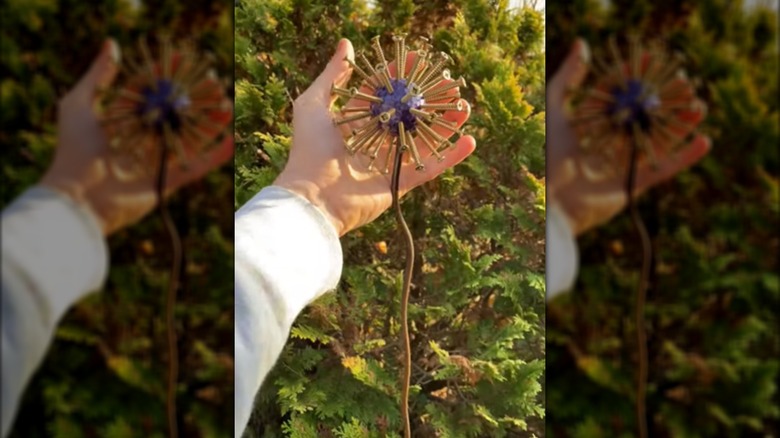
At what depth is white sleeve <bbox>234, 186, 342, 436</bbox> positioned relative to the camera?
0.89 m

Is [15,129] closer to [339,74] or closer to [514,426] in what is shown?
[339,74]

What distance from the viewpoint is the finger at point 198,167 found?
1.63 feet

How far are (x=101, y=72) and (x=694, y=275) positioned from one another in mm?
391

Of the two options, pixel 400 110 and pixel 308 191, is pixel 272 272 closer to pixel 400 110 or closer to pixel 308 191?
pixel 308 191

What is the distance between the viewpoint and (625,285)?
487 mm

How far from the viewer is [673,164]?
49cm

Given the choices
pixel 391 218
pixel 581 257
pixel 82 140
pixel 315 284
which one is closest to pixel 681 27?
pixel 581 257

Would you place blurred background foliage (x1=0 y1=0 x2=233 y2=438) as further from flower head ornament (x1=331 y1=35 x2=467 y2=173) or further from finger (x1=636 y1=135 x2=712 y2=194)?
flower head ornament (x1=331 y1=35 x2=467 y2=173)

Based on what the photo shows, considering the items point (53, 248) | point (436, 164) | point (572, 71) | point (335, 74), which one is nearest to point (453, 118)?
point (436, 164)

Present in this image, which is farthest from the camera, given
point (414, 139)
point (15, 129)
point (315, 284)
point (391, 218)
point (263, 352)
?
point (391, 218)

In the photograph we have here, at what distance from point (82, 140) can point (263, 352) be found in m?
0.50

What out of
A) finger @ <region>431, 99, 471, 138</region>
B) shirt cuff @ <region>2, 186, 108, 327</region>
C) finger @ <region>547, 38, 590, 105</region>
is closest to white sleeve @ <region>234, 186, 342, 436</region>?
finger @ <region>431, 99, 471, 138</region>

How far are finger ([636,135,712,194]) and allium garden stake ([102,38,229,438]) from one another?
280 millimetres

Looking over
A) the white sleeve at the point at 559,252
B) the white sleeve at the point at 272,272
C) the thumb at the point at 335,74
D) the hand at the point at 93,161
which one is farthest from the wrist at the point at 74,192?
the thumb at the point at 335,74
